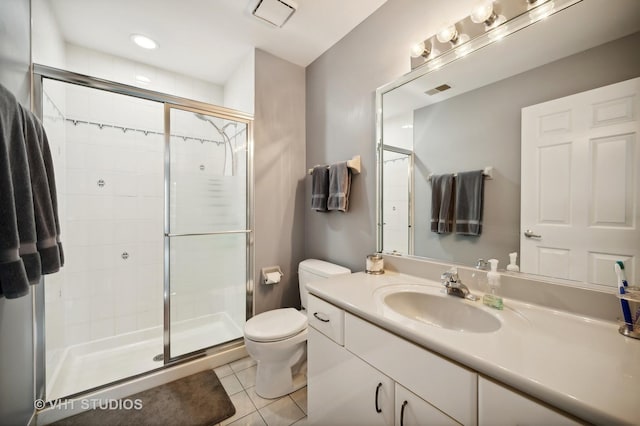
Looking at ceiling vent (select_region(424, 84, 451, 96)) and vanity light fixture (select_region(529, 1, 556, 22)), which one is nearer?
vanity light fixture (select_region(529, 1, 556, 22))

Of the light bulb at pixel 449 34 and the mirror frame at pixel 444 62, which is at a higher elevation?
the light bulb at pixel 449 34

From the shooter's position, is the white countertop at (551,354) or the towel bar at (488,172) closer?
the white countertop at (551,354)

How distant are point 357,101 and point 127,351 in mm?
2712

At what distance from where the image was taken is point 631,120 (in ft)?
2.53

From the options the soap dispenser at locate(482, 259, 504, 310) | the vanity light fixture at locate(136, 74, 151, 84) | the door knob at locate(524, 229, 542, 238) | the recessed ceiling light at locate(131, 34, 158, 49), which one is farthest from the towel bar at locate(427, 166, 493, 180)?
the vanity light fixture at locate(136, 74, 151, 84)

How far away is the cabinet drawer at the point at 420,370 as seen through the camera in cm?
64

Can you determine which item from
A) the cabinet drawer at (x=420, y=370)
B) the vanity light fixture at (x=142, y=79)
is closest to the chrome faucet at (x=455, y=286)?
the cabinet drawer at (x=420, y=370)

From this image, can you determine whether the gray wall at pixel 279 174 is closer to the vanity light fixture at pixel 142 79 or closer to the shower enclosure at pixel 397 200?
the shower enclosure at pixel 397 200

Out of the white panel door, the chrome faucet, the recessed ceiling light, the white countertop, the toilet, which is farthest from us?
the recessed ceiling light

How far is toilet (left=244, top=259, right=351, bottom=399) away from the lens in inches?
56.8

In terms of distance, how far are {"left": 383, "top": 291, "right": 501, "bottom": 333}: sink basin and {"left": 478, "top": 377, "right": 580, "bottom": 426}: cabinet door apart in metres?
0.32

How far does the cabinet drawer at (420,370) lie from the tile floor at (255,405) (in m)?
0.76

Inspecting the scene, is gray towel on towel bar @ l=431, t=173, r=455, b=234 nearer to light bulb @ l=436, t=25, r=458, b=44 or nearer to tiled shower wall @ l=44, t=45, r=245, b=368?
light bulb @ l=436, t=25, r=458, b=44

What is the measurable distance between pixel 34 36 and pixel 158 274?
6.02 ft
